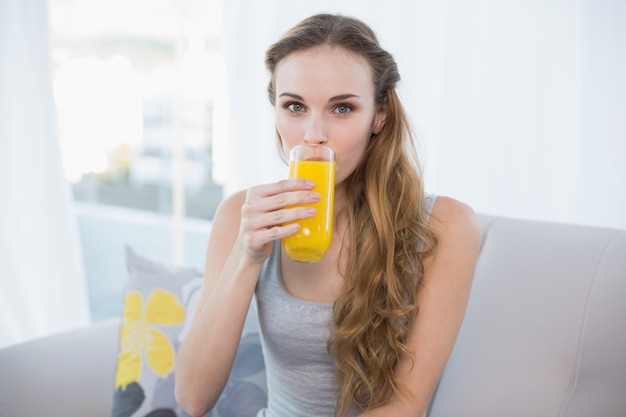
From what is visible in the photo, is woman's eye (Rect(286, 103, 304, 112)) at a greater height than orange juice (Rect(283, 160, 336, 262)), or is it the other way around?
woman's eye (Rect(286, 103, 304, 112))

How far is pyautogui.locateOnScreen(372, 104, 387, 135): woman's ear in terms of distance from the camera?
5.17ft

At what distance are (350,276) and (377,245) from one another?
0.11m

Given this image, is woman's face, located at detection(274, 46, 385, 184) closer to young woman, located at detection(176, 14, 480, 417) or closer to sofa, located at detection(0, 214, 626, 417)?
young woman, located at detection(176, 14, 480, 417)

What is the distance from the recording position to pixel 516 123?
2238 mm

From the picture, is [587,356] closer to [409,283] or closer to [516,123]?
[409,283]

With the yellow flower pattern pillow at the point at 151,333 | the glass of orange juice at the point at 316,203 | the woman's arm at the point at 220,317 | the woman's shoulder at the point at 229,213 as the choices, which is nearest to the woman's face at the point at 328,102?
the glass of orange juice at the point at 316,203

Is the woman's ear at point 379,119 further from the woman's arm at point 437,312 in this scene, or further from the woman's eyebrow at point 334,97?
the woman's arm at point 437,312

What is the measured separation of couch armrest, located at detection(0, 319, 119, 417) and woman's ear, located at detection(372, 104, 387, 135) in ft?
3.63

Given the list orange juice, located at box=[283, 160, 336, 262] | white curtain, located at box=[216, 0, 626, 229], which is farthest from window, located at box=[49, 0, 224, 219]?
orange juice, located at box=[283, 160, 336, 262]

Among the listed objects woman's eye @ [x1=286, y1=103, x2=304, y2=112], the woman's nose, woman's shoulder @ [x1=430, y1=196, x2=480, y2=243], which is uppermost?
woman's eye @ [x1=286, y1=103, x2=304, y2=112]

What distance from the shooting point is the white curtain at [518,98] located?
205 cm

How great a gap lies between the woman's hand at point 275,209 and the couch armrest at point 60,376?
2.85 feet

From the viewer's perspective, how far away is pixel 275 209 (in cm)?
122

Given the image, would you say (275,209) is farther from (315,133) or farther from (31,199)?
(31,199)
